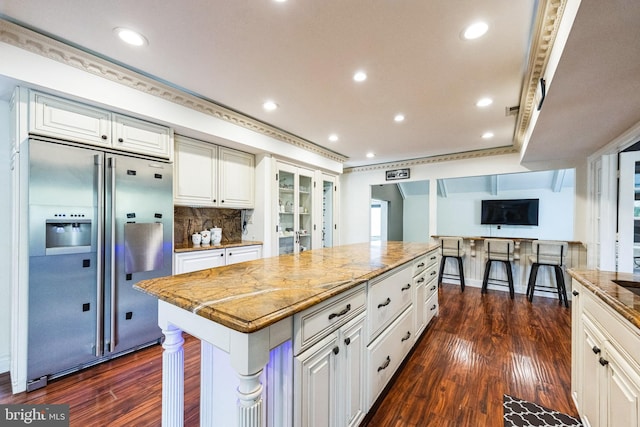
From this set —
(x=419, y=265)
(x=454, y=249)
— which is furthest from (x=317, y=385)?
(x=454, y=249)

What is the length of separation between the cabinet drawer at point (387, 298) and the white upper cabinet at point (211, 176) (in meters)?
2.33

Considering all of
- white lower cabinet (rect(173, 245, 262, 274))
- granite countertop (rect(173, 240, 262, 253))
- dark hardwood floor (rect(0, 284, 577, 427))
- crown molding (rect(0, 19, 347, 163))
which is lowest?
dark hardwood floor (rect(0, 284, 577, 427))

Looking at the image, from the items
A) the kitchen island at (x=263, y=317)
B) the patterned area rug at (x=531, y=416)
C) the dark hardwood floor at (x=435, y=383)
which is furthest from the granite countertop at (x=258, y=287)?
the patterned area rug at (x=531, y=416)

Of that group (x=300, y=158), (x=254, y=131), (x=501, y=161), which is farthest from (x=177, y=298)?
(x=501, y=161)

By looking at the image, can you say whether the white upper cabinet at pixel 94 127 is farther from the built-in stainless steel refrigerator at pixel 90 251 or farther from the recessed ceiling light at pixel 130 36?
the recessed ceiling light at pixel 130 36

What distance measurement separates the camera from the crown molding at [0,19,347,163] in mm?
1697

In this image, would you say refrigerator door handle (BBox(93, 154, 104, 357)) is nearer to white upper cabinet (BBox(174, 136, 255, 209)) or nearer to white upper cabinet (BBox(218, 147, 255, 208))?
white upper cabinet (BBox(174, 136, 255, 209))

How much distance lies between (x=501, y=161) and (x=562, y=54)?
11.6 ft

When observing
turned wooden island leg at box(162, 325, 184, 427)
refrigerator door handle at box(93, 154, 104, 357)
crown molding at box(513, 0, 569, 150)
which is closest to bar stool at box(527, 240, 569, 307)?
crown molding at box(513, 0, 569, 150)

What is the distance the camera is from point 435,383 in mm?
1946

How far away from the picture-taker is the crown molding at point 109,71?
1.70 m

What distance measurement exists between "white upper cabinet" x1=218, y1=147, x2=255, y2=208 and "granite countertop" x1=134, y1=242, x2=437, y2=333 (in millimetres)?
1767

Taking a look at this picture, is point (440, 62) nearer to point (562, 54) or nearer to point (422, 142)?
point (562, 54)

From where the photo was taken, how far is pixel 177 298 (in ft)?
3.40
